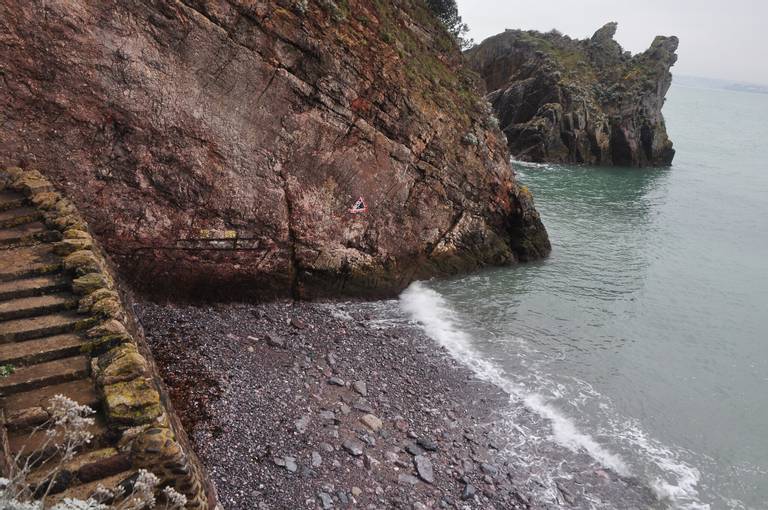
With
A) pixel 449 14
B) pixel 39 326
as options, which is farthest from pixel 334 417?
pixel 449 14

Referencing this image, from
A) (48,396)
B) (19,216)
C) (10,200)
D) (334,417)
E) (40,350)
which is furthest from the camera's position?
(334,417)

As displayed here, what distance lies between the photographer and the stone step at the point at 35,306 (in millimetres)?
9375

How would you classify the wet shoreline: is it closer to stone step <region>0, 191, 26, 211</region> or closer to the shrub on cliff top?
stone step <region>0, 191, 26, 211</region>

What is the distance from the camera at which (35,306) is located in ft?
31.5

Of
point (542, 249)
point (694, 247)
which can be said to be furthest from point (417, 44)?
point (694, 247)

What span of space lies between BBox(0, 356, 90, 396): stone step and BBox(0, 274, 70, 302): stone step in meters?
2.09

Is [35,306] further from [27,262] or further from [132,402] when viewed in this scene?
[132,402]

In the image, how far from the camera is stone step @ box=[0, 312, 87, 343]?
893 centimetres

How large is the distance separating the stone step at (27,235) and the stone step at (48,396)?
4785mm

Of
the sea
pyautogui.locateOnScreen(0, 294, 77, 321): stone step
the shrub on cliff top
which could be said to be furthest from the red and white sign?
the shrub on cliff top

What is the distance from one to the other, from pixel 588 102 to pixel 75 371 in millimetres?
70671

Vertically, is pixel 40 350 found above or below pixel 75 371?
above

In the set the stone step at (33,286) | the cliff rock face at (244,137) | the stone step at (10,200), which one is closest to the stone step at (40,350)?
the stone step at (33,286)

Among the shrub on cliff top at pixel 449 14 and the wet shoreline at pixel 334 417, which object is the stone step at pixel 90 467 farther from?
the shrub on cliff top at pixel 449 14
